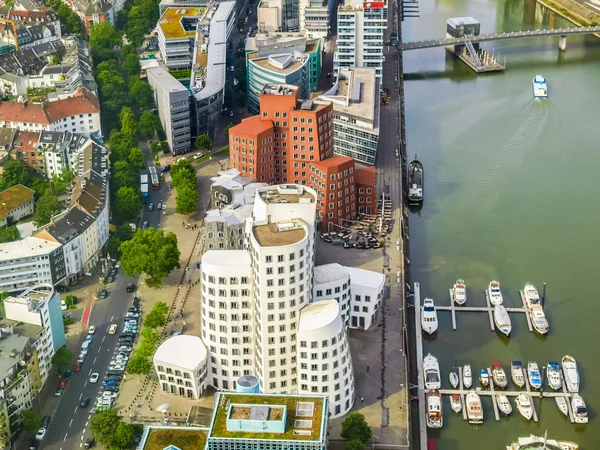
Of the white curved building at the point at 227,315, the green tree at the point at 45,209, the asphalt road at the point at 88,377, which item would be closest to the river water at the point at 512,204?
the white curved building at the point at 227,315

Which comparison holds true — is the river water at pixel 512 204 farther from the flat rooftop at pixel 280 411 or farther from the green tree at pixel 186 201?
the green tree at pixel 186 201

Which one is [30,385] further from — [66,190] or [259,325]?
[66,190]

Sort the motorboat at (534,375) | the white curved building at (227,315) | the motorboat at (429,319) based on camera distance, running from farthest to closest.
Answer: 1. the motorboat at (429,319)
2. the motorboat at (534,375)
3. the white curved building at (227,315)

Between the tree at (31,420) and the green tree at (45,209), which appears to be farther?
the green tree at (45,209)

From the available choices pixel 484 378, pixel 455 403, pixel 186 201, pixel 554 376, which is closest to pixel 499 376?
pixel 484 378

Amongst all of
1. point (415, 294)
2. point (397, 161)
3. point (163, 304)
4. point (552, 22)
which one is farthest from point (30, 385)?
point (552, 22)

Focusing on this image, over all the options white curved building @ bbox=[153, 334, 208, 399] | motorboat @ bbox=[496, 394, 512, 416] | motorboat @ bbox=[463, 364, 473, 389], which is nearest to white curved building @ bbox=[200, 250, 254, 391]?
white curved building @ bbox=[153, 334, 208, 399]

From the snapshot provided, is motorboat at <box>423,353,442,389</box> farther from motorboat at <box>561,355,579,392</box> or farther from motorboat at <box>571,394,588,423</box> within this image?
motorboat at <box>571,394,588,423</box>
